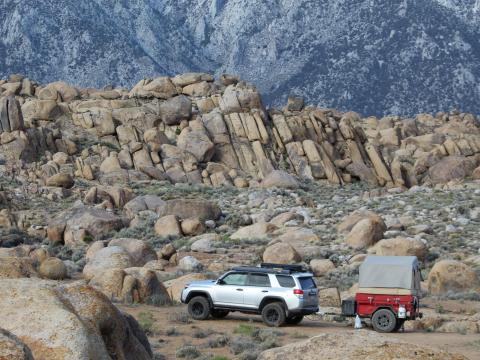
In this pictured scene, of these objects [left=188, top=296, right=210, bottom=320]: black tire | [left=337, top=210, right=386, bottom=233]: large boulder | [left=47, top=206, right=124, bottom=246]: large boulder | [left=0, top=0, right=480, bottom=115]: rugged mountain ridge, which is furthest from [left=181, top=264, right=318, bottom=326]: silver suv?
[left=0, top=0, right=480, bottom=115]: rugged mountain ridge

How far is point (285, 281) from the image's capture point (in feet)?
77.3

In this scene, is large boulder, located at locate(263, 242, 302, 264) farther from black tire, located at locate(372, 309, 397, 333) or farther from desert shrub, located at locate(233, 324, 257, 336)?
desert shrub, located at locate(233, 324, 257, 336)

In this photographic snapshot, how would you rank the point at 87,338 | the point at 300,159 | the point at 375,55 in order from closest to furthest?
1. the point at 87,338
2. the point at 300,159
3. the point at 375,55

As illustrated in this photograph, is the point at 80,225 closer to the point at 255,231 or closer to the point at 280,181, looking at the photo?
the point at 255,231

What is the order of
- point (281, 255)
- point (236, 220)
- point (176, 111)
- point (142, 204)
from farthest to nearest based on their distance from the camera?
point (176, 111), point (142, 204), point (236, 220), point (281, 255)

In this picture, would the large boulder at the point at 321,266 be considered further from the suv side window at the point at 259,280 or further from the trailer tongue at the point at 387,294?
the suv side window at the point at 259,280

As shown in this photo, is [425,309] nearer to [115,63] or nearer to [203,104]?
[203,104]

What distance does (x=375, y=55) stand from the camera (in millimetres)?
159125

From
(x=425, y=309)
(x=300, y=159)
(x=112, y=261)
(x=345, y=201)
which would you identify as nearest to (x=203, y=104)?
(x=300, y=159)

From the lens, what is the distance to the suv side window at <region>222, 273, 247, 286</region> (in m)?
24.1

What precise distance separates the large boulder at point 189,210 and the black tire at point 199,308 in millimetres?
27158

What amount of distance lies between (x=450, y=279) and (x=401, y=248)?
529 cm

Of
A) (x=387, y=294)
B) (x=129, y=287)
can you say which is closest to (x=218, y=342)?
(x=387, y=294)

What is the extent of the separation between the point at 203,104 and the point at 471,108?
8839cm
